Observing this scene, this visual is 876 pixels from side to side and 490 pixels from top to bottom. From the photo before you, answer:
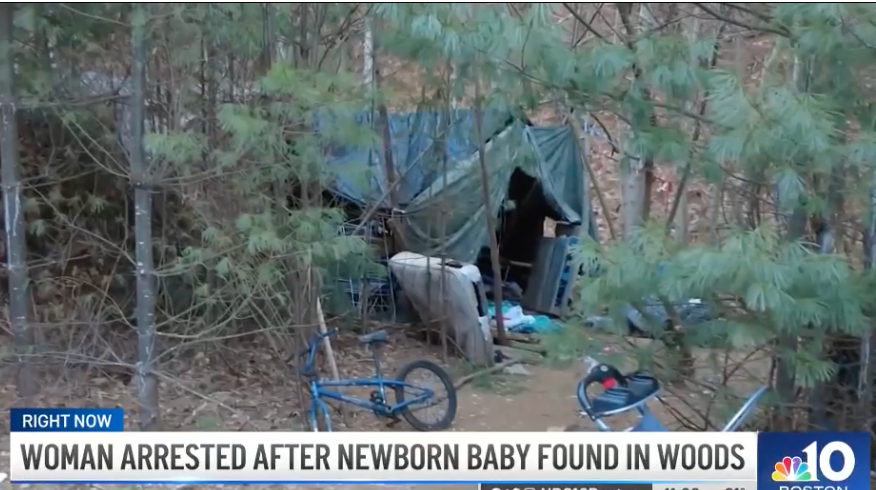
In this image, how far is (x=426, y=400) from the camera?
232 inches

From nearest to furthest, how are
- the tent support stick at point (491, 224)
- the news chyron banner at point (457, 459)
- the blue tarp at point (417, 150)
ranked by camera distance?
the news chyron banner at point (457, 459) → the blue tarp at point (417, 150) → the tent support stick at point (491, 224)

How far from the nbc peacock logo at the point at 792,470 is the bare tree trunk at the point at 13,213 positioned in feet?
13.2

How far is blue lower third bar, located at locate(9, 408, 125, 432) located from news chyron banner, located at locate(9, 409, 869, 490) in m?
0.07

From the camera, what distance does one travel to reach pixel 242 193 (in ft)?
16.5

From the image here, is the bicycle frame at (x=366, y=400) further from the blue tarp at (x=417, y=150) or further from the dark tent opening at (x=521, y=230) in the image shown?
the dark tent opening at (x=521, y=230)

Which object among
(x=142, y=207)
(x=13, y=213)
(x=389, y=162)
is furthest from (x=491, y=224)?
(x=13, y=213)

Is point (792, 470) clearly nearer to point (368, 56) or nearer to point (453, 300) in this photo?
point (368, 56)

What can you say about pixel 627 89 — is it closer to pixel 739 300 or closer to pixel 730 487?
pixel 739 300

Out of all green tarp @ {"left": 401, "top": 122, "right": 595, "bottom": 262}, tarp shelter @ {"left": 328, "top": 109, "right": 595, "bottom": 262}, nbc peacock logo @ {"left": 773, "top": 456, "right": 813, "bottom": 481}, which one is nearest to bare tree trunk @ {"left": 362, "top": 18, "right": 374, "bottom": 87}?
tarp shelter @ {"left": 328, "top": 109, "right": 595, "bottom": 262}

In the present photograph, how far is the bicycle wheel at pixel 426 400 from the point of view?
5.81 metres

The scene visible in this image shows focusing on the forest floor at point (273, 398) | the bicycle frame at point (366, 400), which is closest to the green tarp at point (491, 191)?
the forest floor at point (273, 398)

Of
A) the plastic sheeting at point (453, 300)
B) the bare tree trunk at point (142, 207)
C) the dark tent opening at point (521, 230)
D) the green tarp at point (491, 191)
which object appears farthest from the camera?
the dark tent opening at point (521, 230)

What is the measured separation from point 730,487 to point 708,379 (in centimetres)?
65

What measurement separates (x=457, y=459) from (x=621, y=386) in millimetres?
895
